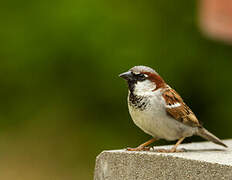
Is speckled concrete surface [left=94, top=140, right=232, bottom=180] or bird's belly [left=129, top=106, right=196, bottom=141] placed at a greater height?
bird's belly [left=129, top=106, right=196, bottom=141]

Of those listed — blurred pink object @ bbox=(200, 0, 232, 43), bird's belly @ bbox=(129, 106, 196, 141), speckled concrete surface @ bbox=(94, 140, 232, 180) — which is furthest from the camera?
blurred pink object @ bbox=(200, 0, 232, 43)

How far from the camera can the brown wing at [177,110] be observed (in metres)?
2.68


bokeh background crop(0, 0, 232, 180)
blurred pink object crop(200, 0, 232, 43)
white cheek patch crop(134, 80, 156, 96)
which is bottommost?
bokeh background crop(0, 0, 232, 180)

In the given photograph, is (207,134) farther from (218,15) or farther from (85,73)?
(85,73)

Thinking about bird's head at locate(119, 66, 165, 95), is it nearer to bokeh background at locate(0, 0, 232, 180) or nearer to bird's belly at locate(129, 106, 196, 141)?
bird's belly at locate(129, 106, 196, 141)

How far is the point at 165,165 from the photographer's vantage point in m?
2.35

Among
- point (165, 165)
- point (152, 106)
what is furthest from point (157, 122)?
point (165, 165)

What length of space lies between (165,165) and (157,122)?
1.02 ft

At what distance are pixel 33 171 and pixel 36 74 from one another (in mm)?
961

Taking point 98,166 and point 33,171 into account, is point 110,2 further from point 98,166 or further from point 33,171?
point 98,166

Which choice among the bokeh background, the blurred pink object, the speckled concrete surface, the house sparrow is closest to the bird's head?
the house sparrow

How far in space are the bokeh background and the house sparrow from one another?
2.71 meters

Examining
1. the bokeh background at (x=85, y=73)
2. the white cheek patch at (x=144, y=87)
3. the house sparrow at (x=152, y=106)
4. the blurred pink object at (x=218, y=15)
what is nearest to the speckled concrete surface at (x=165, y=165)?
the house sparrow at (x=152, y=106)

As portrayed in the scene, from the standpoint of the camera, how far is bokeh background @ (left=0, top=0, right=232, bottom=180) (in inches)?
218
